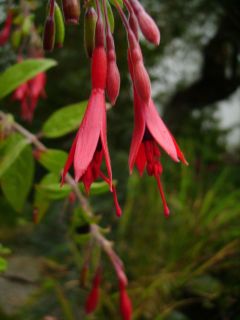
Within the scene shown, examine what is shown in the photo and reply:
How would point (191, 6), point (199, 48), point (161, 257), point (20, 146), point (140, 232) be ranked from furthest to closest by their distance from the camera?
point (199, 48), point (191, 6), point (140, 232), point (161, 257), point (20, 146)

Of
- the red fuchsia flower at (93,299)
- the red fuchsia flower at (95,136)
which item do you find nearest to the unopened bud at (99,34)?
the red fuchsia flower at (95,136)

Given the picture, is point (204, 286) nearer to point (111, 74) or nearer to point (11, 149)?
point (11, 149)

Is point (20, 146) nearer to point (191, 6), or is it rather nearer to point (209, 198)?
point (209, 198)

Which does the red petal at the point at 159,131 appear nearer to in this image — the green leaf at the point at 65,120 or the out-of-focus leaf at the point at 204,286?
the green leaf at the point at 65,120

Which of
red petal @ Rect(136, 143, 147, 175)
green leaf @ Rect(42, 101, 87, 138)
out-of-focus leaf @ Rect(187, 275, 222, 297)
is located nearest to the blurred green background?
out-of-focus leaf @ Rect(187, 275, 222, 297)

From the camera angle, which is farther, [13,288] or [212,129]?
[212,129]

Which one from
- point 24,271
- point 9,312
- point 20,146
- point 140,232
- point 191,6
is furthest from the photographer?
point 191,6

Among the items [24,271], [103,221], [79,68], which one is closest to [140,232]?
[103,221]
